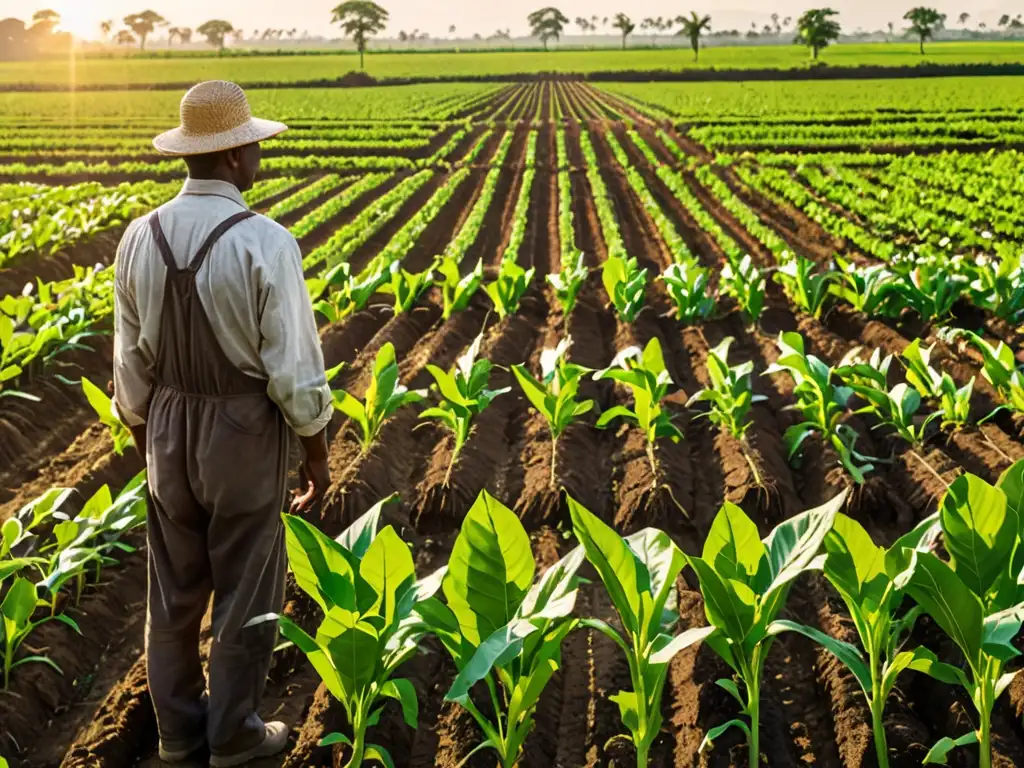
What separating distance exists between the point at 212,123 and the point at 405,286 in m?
5.67

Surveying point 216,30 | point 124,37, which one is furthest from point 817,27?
point 124,37

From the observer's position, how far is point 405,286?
27.5ft

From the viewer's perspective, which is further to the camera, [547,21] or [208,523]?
[547,21]

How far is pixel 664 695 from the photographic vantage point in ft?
10.7

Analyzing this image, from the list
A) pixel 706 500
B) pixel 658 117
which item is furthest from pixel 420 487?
pixel 658 117

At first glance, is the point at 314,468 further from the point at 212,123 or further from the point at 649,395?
the point at 649,395

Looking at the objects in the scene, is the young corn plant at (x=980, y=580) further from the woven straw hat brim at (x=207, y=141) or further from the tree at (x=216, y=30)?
the tree at (x=216, y=30)

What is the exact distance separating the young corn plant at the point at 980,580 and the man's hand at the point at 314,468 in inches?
69.1

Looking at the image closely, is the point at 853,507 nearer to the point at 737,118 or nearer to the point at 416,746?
the point at 416,746

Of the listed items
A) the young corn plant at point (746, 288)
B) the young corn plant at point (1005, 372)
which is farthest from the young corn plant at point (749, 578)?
the young corn plant at point (746, 288)

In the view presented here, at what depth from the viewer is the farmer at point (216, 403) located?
2.65m

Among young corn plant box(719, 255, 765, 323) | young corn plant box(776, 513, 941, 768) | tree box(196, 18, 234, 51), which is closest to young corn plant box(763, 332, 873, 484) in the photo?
young corn plant box(776, 513, 941, 768)

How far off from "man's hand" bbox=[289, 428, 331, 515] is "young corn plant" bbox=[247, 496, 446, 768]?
39cm

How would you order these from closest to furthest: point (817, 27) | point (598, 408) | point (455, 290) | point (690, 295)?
point (598, 408)
point (690, 295)
point (455, 290)
point (817, 27)
